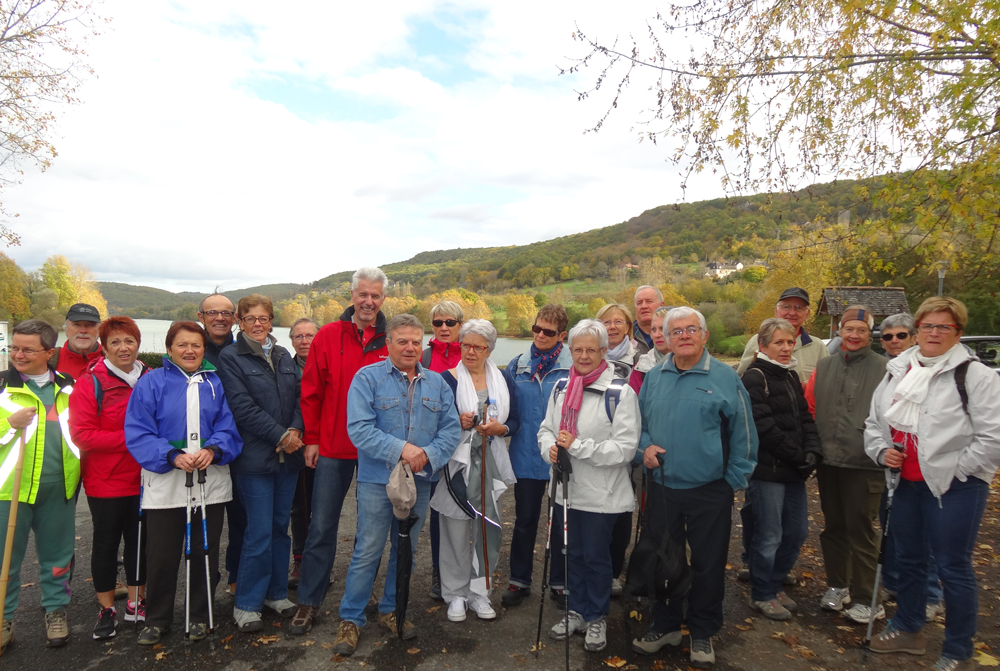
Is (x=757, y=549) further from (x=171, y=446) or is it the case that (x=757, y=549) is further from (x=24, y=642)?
(x=24, y=642)

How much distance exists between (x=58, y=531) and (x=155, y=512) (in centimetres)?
81

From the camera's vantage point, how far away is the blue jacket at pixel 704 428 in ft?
11.3

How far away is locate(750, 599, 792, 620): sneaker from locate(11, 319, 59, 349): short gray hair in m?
5.44

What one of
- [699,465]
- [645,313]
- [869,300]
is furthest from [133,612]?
[869,300]

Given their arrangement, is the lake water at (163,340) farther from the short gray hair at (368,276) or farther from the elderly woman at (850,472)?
the elderly woman at (850,472)

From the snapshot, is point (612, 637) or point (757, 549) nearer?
point (612, 637)

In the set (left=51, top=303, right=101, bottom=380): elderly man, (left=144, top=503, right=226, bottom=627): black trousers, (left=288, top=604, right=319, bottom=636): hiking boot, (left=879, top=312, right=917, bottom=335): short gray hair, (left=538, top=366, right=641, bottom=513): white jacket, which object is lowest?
(left=288, top=604, right=319, bottom=636): hiking boot

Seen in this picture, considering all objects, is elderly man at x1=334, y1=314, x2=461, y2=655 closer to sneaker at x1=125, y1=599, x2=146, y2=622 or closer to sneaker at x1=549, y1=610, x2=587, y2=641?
sneaker at x1=549, y1=610, x2=587, y2=641

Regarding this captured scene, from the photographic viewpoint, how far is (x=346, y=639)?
352 cm

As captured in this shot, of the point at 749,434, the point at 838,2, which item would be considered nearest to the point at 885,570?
the point at 749,434

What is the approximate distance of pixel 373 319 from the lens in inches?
167

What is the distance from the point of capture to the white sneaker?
13.0 feet

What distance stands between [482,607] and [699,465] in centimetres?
195

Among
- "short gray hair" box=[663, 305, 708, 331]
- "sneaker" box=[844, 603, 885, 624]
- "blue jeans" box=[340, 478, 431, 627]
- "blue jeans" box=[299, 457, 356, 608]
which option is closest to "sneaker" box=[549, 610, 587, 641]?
"blue jeans" box=[340, 478, 431, 627]
